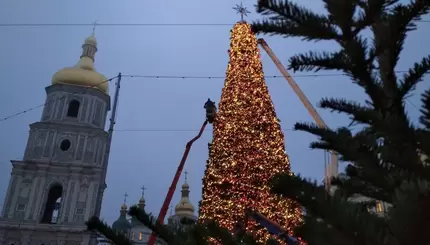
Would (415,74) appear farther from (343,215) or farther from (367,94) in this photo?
(343,215)

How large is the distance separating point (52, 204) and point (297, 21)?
96.6 feet

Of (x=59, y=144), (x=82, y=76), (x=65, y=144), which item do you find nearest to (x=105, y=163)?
(x=59, y=144)

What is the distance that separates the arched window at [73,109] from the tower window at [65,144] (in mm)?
2245

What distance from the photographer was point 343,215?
115 centimetres

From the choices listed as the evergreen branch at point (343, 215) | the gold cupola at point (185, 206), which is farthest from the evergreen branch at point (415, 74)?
the gold cupola at point (185, 206)

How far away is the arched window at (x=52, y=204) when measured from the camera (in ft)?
87.6

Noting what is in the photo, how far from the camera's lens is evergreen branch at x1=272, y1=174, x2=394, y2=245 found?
1.10 metres

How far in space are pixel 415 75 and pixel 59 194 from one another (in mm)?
29606

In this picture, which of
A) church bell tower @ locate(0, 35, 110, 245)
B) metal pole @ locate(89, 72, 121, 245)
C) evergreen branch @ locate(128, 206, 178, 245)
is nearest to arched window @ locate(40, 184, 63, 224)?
church bell tower @ locate(0, 35, 110, 245)

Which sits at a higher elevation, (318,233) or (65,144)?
(65,144)

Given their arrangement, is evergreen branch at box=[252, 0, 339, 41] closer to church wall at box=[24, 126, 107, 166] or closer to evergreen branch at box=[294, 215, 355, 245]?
evergreen branch at box=[294, 215, 355, 245]

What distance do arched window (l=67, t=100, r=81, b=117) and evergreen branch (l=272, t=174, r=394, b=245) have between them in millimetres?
30754

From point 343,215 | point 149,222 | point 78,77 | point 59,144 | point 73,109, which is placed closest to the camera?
point 343,215

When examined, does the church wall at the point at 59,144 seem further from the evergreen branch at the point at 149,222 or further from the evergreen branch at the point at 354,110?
the evergreen branch at the point at 354,110
